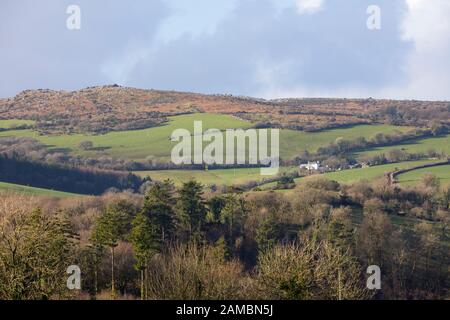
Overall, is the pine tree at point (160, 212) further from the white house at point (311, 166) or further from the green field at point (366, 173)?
the white house at point (311, 166)

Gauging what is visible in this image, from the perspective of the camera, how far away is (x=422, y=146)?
364ft

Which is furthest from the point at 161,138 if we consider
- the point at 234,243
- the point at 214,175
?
the point at 234,243

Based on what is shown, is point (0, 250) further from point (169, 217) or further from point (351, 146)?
point (351, 146)

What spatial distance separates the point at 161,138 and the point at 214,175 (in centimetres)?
2441

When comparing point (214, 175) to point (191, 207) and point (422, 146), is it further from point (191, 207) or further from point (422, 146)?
point (422, 146)

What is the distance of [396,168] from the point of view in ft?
320

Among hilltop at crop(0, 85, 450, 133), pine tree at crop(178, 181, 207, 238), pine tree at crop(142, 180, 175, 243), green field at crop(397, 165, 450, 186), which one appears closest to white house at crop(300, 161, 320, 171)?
green field at crop(397, 165, 450, 186)

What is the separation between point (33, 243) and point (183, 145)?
84463 mm

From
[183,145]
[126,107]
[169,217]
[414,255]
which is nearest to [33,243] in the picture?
[169,217]

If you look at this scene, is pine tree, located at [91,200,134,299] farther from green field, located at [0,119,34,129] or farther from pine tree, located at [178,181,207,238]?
green field, located at [0,119,34,129]

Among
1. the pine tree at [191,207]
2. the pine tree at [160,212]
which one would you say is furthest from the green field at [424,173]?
the pine tree at [160,212]

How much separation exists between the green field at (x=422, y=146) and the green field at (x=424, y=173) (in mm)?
10564

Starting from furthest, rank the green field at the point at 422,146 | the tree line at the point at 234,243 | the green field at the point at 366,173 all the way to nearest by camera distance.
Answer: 1. the green field at the point at 422,146
2. the green field at the point at 366,173
3. the tree line at the point at 234,243

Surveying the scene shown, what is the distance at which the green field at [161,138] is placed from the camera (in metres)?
114
